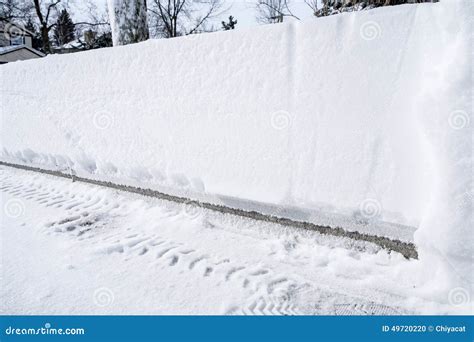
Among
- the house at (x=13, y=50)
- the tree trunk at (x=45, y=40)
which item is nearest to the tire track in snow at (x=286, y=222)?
the house at (x=13, y=50)

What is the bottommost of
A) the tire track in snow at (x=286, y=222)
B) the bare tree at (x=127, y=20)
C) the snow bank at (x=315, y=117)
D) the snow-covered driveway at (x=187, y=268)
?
the snow-covered driveway at (x=187, y=268)

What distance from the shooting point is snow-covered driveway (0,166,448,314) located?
66.3 inches

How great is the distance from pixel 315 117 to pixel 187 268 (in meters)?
1.15

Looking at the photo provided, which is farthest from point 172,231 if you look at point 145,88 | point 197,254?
point 145,88

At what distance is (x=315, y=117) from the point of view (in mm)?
1949

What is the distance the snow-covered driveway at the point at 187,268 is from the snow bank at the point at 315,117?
0.72 feet

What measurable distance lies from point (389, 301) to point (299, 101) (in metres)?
1.16

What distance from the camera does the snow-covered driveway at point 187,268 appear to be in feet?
5.52

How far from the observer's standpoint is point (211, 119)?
2.39 metres

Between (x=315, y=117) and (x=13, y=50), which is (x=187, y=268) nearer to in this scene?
(x=315, y=117)

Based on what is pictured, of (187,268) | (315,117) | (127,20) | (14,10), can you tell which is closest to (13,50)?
(14,10)

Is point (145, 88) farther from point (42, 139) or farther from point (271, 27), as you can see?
point (42, 139)

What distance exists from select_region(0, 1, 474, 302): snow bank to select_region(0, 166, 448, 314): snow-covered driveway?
0.72 feet

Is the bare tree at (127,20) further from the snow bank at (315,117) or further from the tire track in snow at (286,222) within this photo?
the tire track in snow at (286,222)
